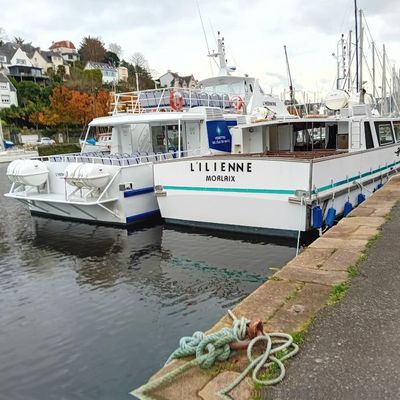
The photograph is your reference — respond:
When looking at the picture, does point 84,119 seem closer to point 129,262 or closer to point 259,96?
point 259,96

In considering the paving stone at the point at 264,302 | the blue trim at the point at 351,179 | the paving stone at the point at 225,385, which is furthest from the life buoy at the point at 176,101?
the paving stone at the point at 225,385

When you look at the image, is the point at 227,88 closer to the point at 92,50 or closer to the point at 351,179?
the point at 351,179

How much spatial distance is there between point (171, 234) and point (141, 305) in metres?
4.19

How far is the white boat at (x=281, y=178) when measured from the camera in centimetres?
905

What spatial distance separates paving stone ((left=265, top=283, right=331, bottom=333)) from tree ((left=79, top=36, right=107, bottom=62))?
108 m

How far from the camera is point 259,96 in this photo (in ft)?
57.7

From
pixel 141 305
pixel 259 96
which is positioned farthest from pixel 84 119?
pixel 141 305

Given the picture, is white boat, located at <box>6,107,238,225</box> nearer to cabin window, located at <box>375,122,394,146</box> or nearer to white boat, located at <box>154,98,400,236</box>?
white boat, located at <box>154,98,400,236</box>

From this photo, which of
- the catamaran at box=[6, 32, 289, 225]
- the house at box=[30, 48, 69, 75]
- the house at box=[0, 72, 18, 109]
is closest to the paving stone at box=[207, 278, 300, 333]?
the catamaran at box=[6, 32, 289, 225]

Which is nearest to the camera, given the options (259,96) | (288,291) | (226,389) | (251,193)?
(226,389)

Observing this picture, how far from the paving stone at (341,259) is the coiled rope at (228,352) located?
1.98 metres

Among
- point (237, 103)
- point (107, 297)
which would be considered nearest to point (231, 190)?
point (107, 297)

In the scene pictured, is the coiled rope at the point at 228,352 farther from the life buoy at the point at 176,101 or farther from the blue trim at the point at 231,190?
the life buoy at the point at 176,101

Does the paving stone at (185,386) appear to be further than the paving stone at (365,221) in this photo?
No
